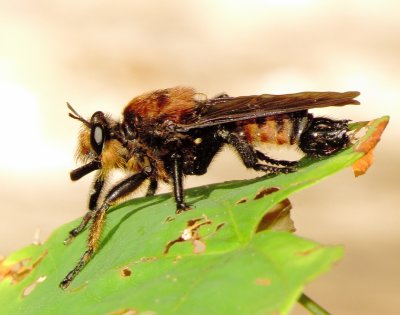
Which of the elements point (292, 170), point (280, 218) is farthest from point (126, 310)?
point (292, 170)

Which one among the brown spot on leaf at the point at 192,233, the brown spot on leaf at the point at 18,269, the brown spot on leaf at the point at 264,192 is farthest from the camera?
the brown spot on leaf at the point at 18,269

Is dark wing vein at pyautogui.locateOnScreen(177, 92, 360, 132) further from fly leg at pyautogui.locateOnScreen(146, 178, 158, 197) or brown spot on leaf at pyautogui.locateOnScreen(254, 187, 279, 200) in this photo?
brown spot on leaf at pyautogui.locateOnScreen(254, 187, 279, 200)

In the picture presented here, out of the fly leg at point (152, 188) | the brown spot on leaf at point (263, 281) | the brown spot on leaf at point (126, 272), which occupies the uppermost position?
the brown spot on leaf at point (263, 281)

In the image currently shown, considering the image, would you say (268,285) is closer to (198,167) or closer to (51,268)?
(51,268)

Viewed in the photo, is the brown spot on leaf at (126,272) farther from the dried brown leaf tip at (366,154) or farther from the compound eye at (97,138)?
the compound eye at (97,138)

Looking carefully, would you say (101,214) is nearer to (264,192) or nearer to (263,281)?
(264,192)

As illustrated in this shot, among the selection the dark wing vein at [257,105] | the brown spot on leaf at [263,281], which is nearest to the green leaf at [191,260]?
the brown spot on leaf at [263,281]

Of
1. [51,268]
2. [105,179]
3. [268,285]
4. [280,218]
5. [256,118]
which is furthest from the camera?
[105,179]
